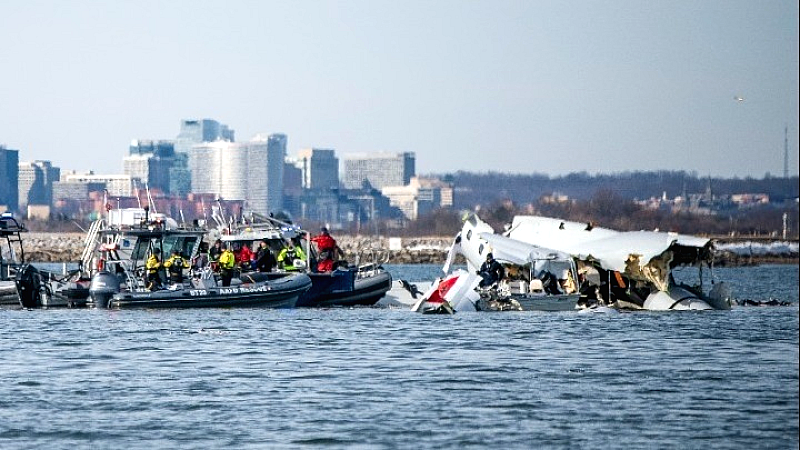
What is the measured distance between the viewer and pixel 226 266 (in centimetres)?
4675

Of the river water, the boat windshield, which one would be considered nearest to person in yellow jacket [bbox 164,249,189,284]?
the boat windshield

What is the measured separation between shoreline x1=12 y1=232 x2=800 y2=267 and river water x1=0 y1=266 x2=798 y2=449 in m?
62.4

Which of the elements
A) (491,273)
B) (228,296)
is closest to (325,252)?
(228,296)

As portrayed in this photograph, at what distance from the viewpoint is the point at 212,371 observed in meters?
31.5

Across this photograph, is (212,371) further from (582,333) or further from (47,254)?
(47,254)

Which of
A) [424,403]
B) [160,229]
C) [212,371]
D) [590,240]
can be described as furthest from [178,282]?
[424,403]

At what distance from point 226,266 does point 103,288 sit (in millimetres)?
3437

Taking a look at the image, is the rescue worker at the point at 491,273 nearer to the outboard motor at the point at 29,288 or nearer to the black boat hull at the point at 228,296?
the black boat hull at the point at 228,296

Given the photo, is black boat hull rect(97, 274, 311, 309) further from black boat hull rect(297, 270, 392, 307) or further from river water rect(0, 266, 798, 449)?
black boat hull rect(297, 270, 392, 307)

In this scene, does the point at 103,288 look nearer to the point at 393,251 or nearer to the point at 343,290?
the point at 343,290

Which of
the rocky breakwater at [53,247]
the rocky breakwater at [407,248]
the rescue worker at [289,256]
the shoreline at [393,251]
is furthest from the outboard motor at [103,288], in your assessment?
the rocky breakwater at [53,247]

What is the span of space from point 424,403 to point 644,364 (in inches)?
299

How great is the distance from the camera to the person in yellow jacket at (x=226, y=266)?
1831 inches

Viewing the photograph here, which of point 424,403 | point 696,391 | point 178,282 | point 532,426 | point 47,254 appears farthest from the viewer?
point 47,254
